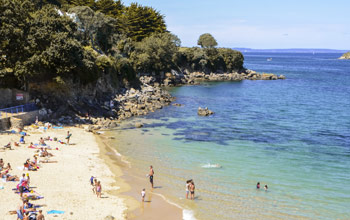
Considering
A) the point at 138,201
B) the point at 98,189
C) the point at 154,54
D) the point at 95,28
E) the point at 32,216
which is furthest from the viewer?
the point at 154,54

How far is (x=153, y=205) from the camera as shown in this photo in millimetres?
23891

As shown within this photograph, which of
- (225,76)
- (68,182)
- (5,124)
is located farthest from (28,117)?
(225,76)

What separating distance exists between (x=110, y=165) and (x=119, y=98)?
96.4ft

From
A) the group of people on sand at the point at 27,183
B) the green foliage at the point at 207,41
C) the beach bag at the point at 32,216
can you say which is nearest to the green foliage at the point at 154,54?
the green foliage at the point at 207,41

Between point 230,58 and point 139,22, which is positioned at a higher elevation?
point 139,22

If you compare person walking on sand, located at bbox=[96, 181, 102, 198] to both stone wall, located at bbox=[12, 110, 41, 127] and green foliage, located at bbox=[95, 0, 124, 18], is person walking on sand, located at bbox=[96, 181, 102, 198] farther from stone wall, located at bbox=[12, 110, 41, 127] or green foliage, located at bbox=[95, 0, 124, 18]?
green foliage, located at bbox=[95, 0, 124, 18]

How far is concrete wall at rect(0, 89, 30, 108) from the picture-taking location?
43969mm

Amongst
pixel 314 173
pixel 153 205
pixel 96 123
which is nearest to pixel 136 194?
pixel 153 205

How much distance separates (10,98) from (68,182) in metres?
23.9

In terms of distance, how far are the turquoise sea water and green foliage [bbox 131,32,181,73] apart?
2967 cm

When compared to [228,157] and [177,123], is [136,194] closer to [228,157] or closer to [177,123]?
[228,157]

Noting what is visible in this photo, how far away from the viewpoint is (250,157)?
35219mm

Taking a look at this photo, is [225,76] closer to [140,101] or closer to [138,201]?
[140,101]

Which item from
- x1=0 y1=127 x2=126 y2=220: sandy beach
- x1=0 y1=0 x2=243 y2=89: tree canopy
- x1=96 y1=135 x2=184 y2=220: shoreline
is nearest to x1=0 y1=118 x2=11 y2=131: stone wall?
x1=0 y1=127 x2=126 y2=220: sandy beach
